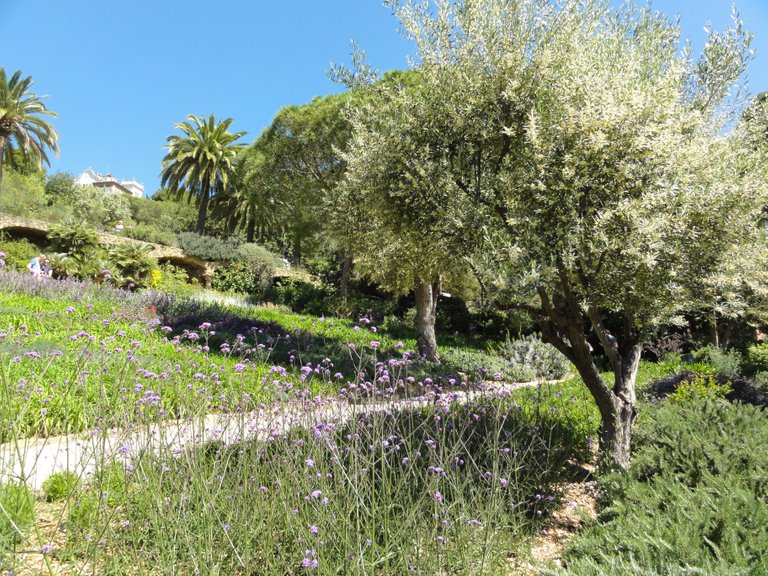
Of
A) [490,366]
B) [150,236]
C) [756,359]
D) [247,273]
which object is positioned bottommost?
[490,366]

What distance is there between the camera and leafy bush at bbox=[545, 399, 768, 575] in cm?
234

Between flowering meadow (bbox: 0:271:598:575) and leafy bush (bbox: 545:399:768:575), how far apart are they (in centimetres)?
57

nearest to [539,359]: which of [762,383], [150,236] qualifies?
[762,383]

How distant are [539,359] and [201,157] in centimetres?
2823

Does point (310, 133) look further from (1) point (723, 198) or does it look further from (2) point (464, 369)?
(1) point (723, 198)

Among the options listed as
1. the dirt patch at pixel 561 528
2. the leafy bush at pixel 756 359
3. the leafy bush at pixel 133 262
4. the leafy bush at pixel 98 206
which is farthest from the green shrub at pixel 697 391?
the leafy bush at pixel 98 206

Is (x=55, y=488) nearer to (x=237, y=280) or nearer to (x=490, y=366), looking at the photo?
(x=490, y=366)

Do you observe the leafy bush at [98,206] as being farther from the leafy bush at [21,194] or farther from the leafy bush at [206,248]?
the leafy bush at [206,248]

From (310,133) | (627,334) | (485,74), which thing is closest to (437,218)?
(485,74)

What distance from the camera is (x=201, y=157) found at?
32875 millimetres

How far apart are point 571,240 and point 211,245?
22881 millimetres

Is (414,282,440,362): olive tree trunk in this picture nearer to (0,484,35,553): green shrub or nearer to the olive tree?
the olive tree

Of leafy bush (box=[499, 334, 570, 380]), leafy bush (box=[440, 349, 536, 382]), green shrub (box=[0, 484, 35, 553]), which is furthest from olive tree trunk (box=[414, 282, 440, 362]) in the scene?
green shrub (box=[0, 484, 35, 553])

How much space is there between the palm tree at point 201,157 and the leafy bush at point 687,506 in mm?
32524
